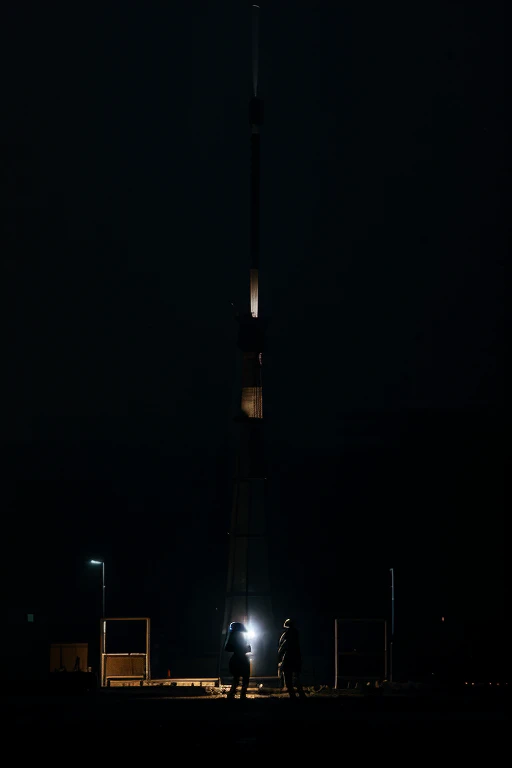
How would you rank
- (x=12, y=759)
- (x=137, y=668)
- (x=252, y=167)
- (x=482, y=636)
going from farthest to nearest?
1. (x=482, y=636)
2. (x=252, y=167)
3. (x=137, y=668)
4. (x=12, y=759)

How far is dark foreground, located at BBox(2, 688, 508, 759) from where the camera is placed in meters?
13.8

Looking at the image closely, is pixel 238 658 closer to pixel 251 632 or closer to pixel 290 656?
pixel 290 656

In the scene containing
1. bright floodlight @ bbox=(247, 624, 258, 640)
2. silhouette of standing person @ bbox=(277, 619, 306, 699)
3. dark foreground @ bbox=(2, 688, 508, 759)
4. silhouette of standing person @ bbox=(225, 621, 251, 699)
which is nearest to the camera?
dark foreground @ bbox=(2, 688, 508, 759)

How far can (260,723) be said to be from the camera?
16.5m

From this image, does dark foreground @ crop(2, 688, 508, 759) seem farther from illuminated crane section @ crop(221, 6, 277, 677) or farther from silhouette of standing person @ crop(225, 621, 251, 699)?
illuminated crane section @ crop(221, 6, 277, 677)

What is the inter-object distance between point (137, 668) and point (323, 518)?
70.3m

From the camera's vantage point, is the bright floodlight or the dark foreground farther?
the bright floodlight

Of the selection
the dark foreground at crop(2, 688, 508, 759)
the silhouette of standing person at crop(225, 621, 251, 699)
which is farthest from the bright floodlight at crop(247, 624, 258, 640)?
the dark foreground at crop(2, 688, 508, 759)

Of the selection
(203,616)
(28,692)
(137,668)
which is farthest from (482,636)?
(28,692)

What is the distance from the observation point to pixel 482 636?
83.6 m

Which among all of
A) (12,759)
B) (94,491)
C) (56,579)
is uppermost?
(94,491)

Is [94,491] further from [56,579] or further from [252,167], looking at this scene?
[252,167]

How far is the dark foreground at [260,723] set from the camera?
13.8 meters

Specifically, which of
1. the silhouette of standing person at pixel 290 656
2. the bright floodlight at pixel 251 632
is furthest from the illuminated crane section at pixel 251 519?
the silhouette of standing person at pixel 290 656
